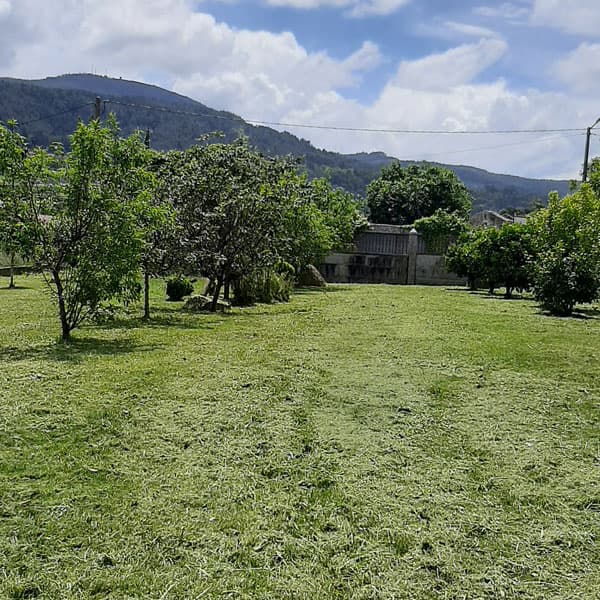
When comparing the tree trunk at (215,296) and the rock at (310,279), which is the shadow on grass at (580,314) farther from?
the rock at (310,279)

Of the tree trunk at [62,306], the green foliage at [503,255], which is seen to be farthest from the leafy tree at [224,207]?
the green foliage at [503,255]

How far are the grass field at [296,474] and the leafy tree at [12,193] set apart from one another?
1176 mm

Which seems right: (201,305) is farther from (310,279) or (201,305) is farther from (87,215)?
(310,279)

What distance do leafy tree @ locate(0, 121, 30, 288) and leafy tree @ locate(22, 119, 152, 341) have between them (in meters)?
0.11

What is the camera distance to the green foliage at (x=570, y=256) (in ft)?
39.4

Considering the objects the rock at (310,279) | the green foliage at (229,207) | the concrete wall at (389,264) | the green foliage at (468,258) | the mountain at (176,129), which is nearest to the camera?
the green foliage at (229,207)

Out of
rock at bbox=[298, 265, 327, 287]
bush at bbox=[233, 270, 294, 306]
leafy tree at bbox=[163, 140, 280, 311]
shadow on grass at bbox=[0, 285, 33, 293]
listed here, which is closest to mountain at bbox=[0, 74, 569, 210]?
rock at bbox=[298, 265, 327, 287]

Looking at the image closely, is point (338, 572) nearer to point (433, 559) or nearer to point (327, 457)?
point (433, 559)

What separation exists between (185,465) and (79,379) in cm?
228

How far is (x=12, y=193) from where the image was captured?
7000 millimetres

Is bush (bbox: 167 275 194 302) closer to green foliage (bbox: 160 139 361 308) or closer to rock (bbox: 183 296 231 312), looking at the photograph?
green foliage (bbox: 160 139 361 308)

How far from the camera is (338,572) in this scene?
2506 mm

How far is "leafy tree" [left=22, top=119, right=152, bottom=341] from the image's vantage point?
23.5 ft

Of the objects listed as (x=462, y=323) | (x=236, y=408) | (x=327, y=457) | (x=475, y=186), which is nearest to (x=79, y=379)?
(x=236, y=408)
